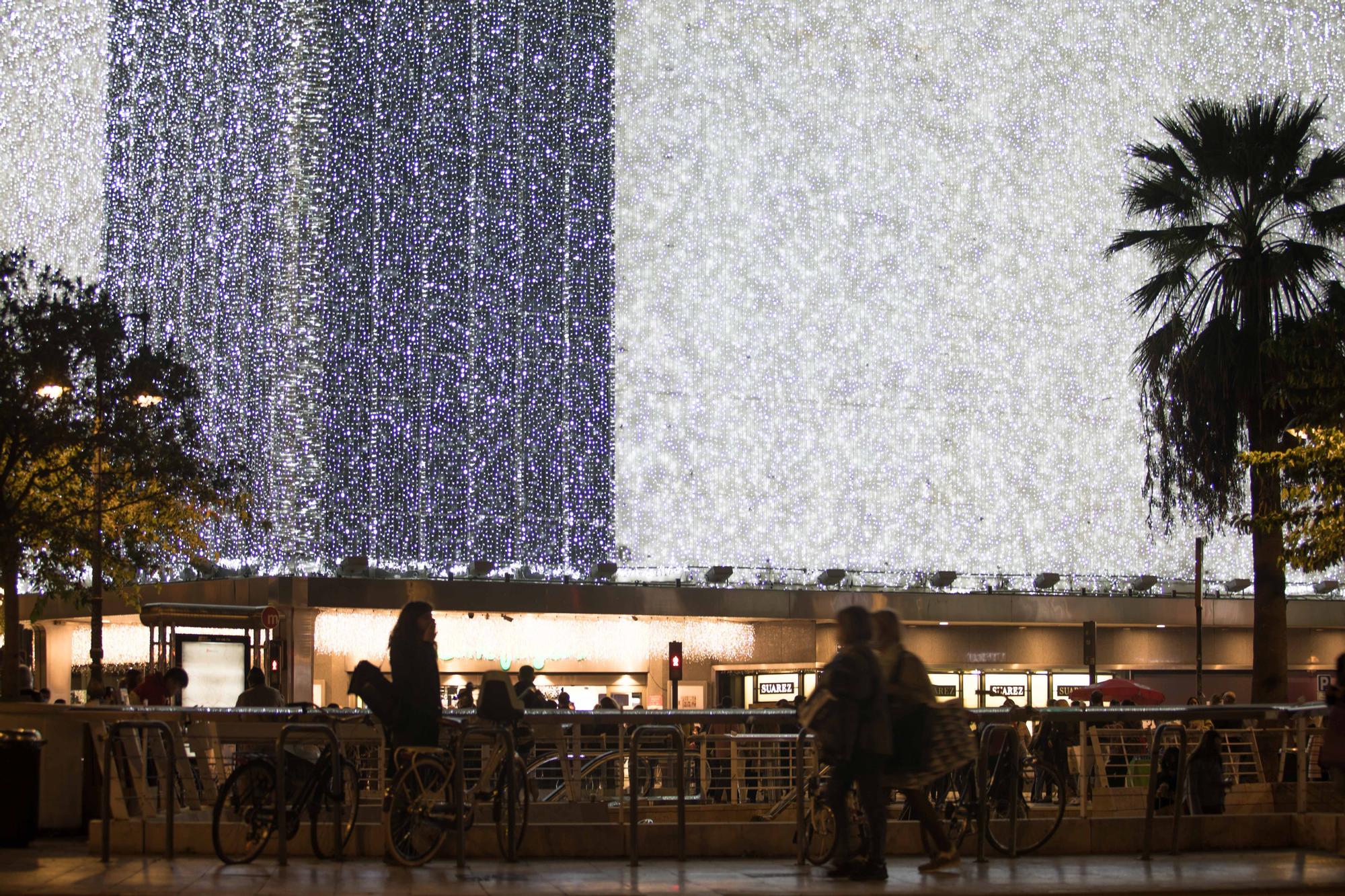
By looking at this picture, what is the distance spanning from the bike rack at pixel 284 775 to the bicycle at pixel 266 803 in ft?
0.15

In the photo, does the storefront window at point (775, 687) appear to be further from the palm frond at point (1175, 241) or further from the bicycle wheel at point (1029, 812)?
the bicycle wheel at point (1029, 812)

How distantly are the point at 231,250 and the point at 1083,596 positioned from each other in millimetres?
20044

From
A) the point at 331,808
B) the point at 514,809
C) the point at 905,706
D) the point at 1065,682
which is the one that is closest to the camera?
the point at 905,706

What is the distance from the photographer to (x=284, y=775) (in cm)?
1137

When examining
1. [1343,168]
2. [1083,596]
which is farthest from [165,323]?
[1343,168]

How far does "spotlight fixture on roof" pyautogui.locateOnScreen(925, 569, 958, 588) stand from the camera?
35094mm

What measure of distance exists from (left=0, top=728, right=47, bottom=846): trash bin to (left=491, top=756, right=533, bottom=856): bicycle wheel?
4125 millimetres

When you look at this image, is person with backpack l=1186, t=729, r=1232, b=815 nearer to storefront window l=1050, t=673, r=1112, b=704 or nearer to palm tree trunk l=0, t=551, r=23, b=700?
palm tree trunk l=0, t=551, r=23, b=700

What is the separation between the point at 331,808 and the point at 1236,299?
54.4ft

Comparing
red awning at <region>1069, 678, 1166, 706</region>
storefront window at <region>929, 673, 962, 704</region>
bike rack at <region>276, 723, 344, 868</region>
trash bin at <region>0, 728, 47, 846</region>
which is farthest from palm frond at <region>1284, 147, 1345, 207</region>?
trash bin at <region>0, 728, 47, 846</region>

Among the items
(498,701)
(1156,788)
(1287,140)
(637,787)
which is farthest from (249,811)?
(1287,140)

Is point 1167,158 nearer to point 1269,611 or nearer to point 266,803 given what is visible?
point 1269,611

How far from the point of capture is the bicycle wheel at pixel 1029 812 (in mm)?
12719

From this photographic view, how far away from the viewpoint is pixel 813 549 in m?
35.5
